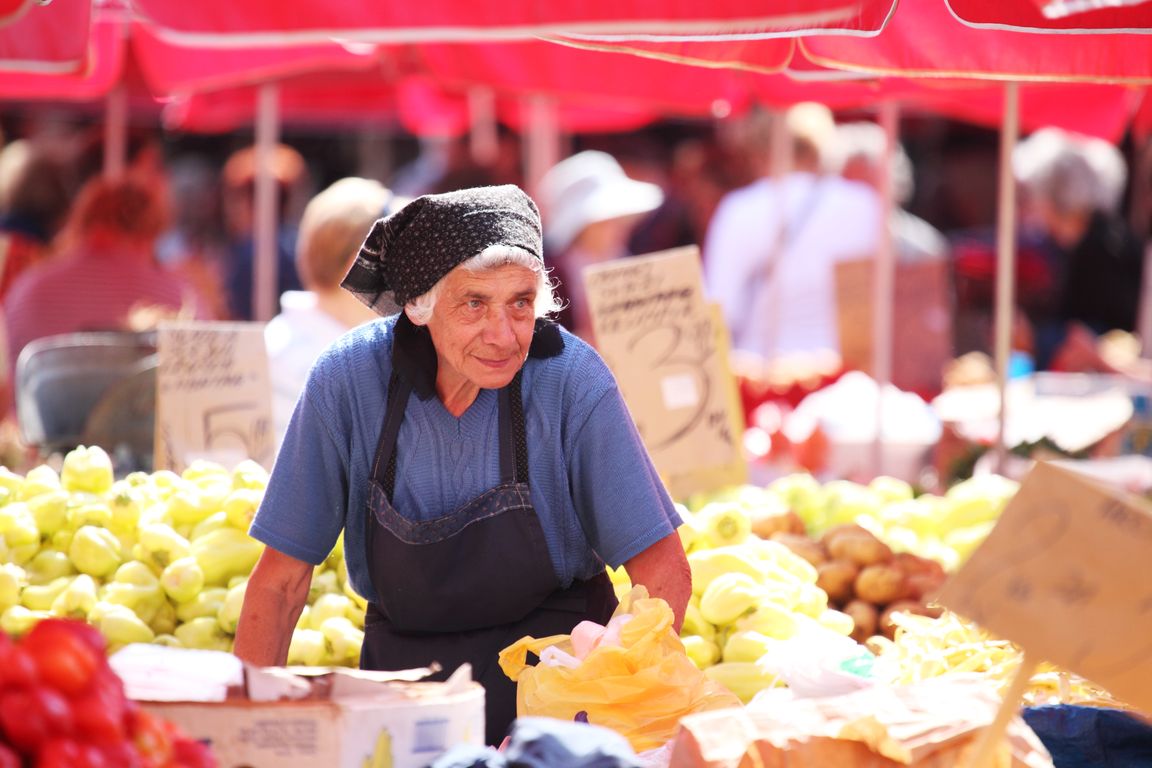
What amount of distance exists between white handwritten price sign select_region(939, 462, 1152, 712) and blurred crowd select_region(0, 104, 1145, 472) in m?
2.72

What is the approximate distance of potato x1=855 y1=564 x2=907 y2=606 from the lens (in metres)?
3.53

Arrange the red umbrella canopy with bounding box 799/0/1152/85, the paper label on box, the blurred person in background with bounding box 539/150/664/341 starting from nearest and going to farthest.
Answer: the red umbrella canopy with bounding box 799/0/1152/85
the paper label on box
the blurred person in background with bounding box 539/150/664/341

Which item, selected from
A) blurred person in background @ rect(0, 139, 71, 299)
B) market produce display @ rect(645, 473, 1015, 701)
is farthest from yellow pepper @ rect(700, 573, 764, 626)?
blurred person in background @ rect(0, 139, 71, 299)

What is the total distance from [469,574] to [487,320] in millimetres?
452

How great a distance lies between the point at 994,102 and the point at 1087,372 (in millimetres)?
1814

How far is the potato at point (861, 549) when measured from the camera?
3.60 m

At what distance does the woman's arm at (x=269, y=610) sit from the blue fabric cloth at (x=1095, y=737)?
1.29m

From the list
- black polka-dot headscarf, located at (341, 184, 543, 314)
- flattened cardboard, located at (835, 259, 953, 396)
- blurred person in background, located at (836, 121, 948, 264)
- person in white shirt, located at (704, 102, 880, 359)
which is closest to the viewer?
black polka-dot headscarf, located at (341, 184, 543, 314)

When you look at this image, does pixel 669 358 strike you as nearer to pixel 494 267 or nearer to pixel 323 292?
pixel 323 292

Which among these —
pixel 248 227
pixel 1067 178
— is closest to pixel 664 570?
pixel 1067 178

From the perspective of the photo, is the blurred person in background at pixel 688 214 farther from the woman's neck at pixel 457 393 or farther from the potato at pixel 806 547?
the woman's neck at pixel 457 393

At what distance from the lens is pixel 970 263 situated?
28.1 feet

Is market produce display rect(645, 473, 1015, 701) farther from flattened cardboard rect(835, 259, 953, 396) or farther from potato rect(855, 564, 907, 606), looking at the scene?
flattened cardboard rect(835, 259, 953, 396)

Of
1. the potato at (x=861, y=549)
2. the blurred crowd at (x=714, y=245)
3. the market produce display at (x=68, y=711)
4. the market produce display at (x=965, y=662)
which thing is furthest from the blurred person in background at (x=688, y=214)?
the market produce display at (x=68, y=711)
